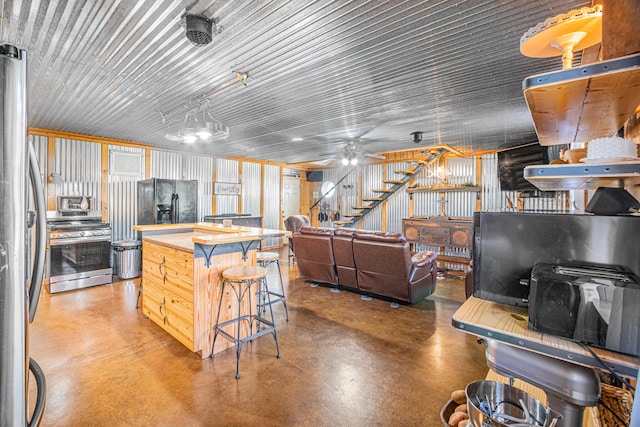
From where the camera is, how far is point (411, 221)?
24.0 ft

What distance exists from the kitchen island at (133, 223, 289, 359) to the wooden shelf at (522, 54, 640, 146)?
101 inches

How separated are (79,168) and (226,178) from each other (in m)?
3.22

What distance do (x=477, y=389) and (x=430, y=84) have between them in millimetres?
3000

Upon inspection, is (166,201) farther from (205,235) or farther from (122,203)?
(205,235)

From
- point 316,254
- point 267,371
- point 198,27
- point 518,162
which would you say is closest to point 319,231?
point 316,254

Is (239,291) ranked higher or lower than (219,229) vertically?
lower

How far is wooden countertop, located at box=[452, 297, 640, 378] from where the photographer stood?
3.16 ft

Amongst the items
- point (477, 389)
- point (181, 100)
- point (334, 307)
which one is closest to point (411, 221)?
point (334, 307)

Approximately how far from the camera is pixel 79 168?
5.88 m

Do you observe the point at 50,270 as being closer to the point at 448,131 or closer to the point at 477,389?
the point at 477,389

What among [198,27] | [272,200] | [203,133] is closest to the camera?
[198,27]

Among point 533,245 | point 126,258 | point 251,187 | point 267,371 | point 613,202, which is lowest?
point 267,371

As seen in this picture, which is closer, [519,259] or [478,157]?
[519,259]

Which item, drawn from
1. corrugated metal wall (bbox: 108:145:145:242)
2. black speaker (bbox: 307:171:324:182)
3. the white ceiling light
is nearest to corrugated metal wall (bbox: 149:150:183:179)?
corrugated metal wall (bbox: 108:145:145:242)
